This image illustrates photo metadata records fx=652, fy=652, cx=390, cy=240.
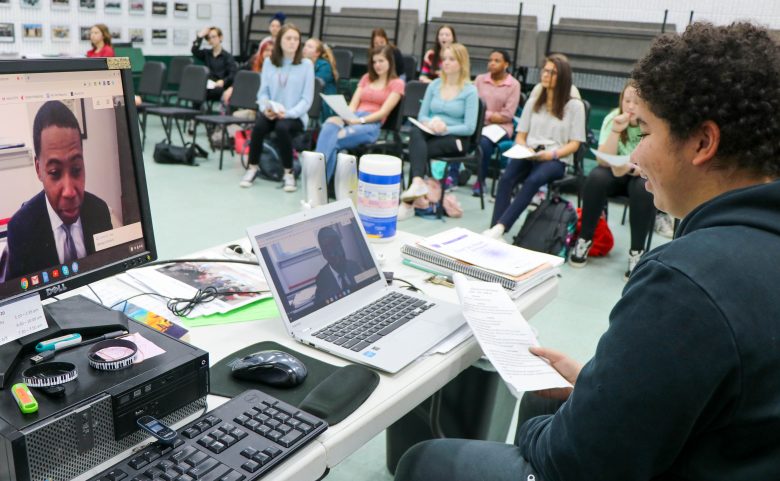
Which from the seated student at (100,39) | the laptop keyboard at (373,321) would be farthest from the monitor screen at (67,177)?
the seated student at (100,39)

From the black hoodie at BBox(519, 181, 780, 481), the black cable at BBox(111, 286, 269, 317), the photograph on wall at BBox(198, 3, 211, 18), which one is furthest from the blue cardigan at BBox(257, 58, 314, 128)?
the black hoodie at BBox(519, 181, 780, 481)

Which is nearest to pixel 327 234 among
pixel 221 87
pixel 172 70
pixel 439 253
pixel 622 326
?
pixel 439 253

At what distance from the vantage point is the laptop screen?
1.23 meters

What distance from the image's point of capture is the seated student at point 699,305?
0.75 meters

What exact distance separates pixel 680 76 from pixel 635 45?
585 cm

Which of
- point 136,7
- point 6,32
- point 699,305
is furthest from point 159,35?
point 699,305

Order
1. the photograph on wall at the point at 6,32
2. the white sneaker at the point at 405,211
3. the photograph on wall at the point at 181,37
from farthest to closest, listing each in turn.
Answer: the photograph on wall at the point at 181,37, the photograph on wall at the point at 6,32, the white sneaker at the point at 405,211

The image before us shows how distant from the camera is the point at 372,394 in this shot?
105 centimetres

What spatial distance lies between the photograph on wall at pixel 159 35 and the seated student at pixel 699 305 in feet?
28.1

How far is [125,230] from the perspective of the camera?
1073 mm

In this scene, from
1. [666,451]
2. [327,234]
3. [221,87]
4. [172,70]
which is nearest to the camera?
[666,451]

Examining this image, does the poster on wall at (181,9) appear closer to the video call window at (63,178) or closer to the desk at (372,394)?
the desk at (372,394)

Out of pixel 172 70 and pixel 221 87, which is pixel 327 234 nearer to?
pixel 221 87

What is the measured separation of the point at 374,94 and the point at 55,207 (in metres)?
4.29
